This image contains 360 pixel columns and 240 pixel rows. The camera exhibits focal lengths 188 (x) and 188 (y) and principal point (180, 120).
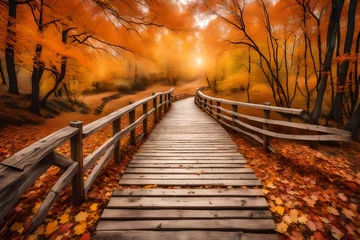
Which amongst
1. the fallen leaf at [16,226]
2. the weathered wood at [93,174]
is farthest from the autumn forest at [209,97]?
the weathered wood at [93,174]

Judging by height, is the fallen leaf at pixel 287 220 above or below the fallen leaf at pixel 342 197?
below

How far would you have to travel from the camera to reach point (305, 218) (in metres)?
2.43

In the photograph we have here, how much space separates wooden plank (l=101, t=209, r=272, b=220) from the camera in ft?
7.76

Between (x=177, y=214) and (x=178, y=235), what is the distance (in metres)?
0.31

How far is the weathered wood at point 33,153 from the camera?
5.03ft

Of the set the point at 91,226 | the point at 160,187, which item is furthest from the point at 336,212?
the point at 91,226

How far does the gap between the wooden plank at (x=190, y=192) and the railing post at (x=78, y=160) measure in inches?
18.9

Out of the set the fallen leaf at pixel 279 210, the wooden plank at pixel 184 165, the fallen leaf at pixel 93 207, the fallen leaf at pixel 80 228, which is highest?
the wooden plank at pixel 184 165

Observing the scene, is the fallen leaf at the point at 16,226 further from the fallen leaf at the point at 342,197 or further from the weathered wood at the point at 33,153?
the fallen leaf at the point at 342,197

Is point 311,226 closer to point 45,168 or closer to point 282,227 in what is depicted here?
point 282,227

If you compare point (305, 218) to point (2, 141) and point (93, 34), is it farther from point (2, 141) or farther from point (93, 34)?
point (93, 34)

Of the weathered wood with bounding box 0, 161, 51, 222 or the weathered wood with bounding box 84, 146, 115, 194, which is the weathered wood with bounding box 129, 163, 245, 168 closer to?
the weathered wood with bounding box 84, 146, 115, 194

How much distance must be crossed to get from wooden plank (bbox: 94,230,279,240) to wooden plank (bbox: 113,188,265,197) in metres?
0.69

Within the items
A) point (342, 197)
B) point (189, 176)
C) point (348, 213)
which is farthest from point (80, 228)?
point (342, 197)
